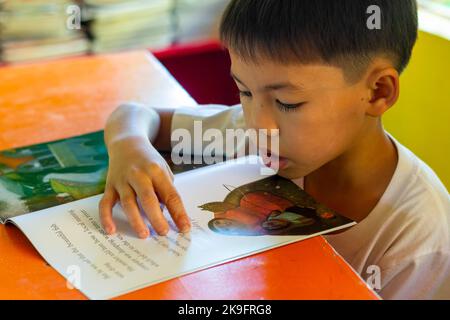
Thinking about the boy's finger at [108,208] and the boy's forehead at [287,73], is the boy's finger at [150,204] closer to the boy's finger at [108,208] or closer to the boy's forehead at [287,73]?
the boy's finger at [108,208]

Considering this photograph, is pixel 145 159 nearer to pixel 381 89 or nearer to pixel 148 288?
pixel 148 288

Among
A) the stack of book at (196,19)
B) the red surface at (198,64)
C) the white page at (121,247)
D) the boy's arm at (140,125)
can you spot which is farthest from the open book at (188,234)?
the stack of book at (196,19)

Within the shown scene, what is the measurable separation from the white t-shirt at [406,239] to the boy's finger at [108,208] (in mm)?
323

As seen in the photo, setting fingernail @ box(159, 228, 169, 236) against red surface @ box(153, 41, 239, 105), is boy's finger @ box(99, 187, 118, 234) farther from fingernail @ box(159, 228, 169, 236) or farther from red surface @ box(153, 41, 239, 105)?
red surface @ box(153, 41, 239, 105)

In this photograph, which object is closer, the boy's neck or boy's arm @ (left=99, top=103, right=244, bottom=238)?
boy's arm @ (left=99, top=103, right=244, bottom=238)

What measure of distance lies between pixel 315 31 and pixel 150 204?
311 millimetres

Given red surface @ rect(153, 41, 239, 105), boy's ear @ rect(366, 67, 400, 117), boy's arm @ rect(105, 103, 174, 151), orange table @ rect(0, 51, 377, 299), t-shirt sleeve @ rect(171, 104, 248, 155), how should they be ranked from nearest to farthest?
orange table @ rect(0, 51, 377, 299), boy's ear @ rect(366, 67, 400, 117), boy's arm @ rect(105, 103, 174, 151), t-shirt sleeve @ rect(171, 104, 248, 155), red surface @ rect(153, 41, 239, 105)

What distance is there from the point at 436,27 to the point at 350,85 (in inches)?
24.6

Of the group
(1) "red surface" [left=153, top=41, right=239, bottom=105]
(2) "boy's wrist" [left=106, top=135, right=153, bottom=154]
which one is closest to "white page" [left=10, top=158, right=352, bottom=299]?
(2) "boy's wrist" [left=106, top=135, right=153, bottom=154]

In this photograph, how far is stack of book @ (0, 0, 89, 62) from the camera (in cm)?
223

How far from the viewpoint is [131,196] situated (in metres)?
0.79

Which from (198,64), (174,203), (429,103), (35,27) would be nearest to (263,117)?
(174,203)

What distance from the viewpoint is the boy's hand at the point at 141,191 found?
0.75m

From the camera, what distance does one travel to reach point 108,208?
0.78 meters
